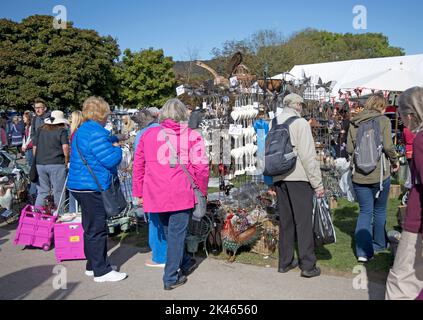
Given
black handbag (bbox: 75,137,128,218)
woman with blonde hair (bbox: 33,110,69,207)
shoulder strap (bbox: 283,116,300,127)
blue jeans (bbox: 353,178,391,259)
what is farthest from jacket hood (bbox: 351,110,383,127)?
woman with blonde hair (bbox: 33,110,69,207)

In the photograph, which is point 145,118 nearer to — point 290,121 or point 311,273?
point 290,121

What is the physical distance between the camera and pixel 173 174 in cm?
405

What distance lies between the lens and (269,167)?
4316 mm

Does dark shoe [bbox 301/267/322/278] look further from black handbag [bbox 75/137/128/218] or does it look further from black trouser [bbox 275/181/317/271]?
black handbag [bbox 75/137/128/218]

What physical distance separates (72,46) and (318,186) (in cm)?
2475

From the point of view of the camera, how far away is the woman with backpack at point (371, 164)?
463cm

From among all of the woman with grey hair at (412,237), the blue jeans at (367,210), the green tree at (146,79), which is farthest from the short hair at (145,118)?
the green tree at (146,79)

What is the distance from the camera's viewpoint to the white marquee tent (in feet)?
43.3

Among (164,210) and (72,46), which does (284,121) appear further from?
(72,46)

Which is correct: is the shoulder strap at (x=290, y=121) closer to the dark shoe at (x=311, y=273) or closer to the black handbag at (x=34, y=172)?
the dark shoe at (x=311, y=273)

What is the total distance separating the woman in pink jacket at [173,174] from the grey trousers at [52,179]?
2.46 m

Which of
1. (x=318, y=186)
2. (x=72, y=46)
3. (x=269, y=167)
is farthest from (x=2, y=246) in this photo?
(x=72, y=46)

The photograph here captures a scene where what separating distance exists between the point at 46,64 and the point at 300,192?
2432cm

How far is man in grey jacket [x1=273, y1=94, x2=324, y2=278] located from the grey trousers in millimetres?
3391
